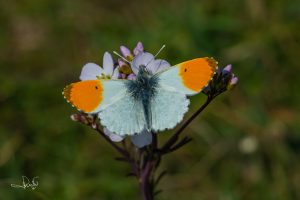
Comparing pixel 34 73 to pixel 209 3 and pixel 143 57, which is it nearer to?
pixel 209 3

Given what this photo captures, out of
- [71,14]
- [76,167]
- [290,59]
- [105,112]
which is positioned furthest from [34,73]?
[105,112]

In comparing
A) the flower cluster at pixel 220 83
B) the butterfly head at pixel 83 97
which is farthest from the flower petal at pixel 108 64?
the flower cluster at pixel 220 83

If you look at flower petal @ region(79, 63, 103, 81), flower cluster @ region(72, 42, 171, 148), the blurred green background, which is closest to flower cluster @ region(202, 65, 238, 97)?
flower cluster @ region(72, 42, 171, 148)

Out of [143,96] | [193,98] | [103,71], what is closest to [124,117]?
[143,96]

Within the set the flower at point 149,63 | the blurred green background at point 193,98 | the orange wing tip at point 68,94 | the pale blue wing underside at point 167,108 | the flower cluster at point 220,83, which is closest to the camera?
the pale blue wing underside at point 167,108

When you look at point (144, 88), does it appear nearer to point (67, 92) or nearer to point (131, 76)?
point (131, 76)

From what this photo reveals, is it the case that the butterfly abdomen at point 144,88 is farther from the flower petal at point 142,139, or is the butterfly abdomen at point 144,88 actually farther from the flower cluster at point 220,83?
the flower cluster at point 220,83
